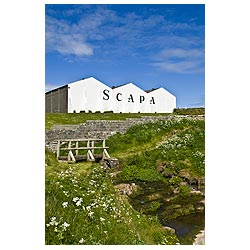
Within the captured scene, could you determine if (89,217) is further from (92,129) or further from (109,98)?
(109,98)

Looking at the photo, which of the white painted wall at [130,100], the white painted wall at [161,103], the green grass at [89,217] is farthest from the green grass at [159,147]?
the green grass at [89,217]

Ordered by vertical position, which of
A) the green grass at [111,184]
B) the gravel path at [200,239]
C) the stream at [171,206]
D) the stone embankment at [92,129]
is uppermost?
the stone embankment at [92,129]

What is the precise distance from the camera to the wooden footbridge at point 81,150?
15.7 ft

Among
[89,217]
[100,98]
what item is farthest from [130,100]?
[89,217]

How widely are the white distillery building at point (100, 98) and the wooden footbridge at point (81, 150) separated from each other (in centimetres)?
43

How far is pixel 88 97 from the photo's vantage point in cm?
583

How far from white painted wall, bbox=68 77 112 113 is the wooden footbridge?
50cm

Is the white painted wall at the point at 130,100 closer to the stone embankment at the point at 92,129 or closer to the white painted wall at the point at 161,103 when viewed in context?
the white painted wall at the point at 161,103

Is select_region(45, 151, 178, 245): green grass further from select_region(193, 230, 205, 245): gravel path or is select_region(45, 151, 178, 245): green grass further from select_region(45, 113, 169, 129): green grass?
select_region(45, 113, 169, 129): green grass
